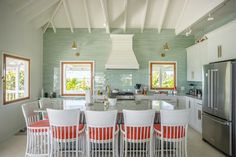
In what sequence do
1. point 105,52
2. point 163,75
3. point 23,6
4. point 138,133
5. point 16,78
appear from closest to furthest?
point 138,133 < point 23,6 < point 16,78 < point 105,52 < point 163,75

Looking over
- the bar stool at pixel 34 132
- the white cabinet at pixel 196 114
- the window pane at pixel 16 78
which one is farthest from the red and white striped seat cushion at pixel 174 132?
the window pane at pixel 16 78

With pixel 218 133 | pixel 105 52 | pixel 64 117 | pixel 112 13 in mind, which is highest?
pixel 112 13

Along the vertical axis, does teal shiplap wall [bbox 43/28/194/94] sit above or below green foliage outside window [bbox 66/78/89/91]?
above

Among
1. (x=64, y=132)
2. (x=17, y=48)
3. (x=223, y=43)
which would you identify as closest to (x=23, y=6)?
(x=17, y=48)

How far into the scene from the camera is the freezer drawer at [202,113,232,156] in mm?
4023

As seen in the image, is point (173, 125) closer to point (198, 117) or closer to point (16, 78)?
point (198, 117)

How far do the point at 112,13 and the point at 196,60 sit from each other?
320cm

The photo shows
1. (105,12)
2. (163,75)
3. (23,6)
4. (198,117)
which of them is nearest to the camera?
(23,6)

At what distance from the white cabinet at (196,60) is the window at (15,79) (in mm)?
5314

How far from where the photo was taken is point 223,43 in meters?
4.58

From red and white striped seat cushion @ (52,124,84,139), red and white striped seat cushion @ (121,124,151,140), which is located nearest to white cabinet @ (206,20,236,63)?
red and white striped seat cushion @ (121,124,151,140)

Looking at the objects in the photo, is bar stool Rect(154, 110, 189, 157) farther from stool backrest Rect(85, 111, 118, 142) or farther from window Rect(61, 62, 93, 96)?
window Rect(61, 62, 93, 96)

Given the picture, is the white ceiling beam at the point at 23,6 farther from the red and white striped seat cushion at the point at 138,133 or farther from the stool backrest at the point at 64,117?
the red and white striped seat cushion at the point at 138,133

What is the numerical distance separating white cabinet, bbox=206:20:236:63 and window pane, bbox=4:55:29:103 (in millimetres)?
5111
